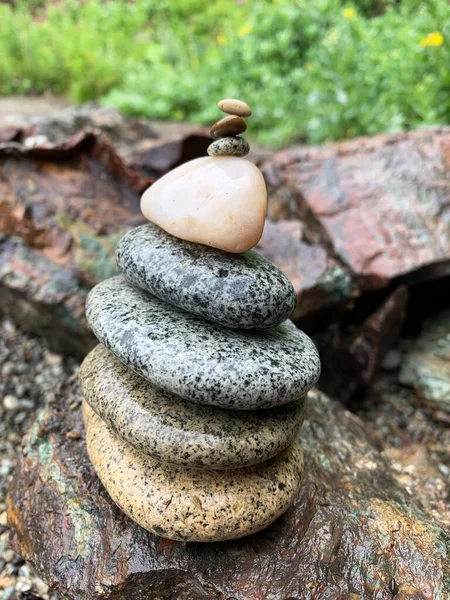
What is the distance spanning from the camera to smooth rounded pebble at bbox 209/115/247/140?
2.32 m

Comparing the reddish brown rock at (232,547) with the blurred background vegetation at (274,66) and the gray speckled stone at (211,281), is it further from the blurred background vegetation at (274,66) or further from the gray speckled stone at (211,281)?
the blurred background vegetation at (274,66)

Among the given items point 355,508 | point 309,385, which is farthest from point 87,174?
point 355,508

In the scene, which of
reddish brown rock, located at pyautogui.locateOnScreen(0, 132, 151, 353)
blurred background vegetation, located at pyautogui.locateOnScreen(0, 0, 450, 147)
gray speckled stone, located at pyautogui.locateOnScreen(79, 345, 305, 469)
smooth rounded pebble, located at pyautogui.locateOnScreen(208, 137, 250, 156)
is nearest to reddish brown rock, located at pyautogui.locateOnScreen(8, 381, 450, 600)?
gray speckled stone, located at pyautogui.locateOnScreen(79, 345, 305, 469)

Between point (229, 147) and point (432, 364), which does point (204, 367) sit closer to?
point (229, 147)

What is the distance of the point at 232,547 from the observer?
2.40m

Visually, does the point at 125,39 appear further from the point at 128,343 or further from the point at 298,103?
the point at 128,343

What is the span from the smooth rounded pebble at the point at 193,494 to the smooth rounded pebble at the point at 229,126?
151 centimetres

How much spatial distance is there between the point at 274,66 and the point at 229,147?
7.04m

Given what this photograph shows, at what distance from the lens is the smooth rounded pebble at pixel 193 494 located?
7.15ft

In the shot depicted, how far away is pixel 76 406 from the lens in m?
3.11

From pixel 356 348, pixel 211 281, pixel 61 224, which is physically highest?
pixel 211 281

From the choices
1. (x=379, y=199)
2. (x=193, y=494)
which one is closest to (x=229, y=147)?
(x=193, y=494)

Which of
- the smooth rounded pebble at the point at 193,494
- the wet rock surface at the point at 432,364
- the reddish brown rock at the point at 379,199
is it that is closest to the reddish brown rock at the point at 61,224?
the reddish brown rock at the point at 379,199

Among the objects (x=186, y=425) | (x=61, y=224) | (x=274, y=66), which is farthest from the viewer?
(x=274, y=66)
